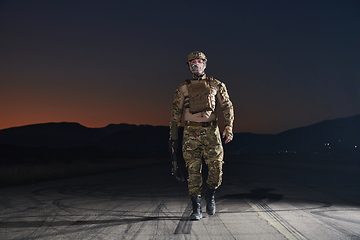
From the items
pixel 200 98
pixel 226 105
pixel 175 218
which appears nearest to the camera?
pixel 175 218

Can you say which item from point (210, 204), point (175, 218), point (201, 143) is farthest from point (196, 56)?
point (175, 218)

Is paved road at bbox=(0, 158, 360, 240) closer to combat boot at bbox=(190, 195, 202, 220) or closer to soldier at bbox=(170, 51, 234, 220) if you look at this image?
combat boot at bbox=(190, 195, 202, 220)

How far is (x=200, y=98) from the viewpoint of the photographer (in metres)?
5.86

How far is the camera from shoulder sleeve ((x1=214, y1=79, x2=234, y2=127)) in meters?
6.11

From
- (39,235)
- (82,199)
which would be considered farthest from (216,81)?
(82,199)

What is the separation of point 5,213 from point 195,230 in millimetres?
3640

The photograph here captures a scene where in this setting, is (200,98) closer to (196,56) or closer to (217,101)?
(217,101)

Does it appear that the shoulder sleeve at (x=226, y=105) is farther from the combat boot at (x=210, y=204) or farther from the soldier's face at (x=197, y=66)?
the combat boot at (x=210, y=204)

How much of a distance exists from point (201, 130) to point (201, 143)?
9.0 inches

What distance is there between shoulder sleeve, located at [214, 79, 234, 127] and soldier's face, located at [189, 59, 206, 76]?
41 centimetres

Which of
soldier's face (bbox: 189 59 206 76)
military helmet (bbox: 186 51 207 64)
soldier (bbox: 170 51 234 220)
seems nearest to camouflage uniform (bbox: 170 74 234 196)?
soldier (bbox: 170 51 234 220)

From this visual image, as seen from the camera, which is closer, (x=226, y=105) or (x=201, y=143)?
(x=201, y=143)

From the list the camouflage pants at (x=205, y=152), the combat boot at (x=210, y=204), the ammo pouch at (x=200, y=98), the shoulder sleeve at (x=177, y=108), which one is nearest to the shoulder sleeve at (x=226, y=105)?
the ammo pouch at (x=200, y=98)

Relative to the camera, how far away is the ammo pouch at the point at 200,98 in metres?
5.85
